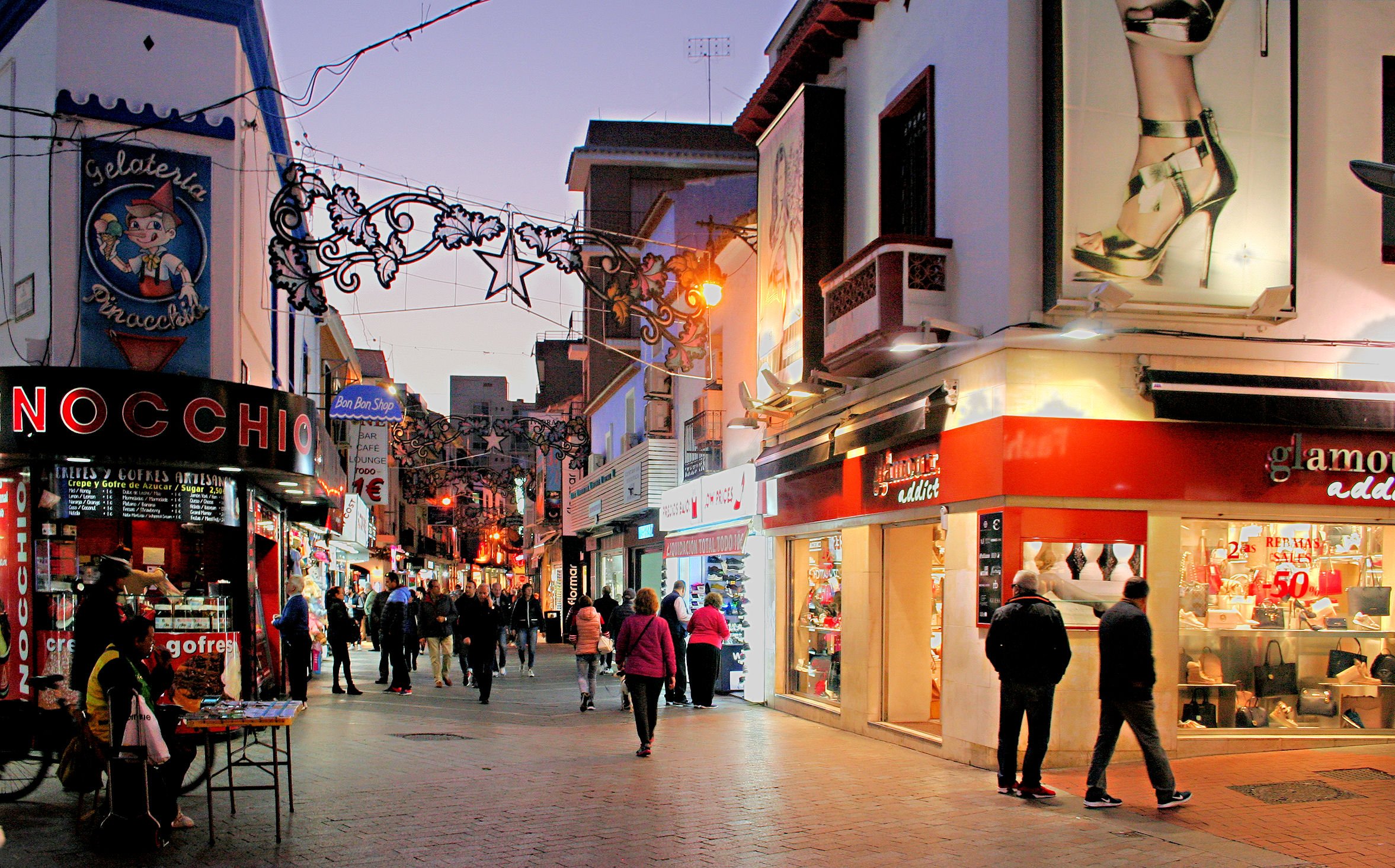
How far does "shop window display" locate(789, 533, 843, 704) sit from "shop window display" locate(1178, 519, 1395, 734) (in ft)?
15.4

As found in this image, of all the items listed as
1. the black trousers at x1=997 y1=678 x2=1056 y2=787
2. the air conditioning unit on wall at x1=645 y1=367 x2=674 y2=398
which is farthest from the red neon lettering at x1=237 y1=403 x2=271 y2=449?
the air conditioning unit on wall at x1=645 y1=367 x2=674 y2=398

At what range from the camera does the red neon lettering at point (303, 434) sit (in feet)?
50.1

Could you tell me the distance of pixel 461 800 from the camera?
9.54m

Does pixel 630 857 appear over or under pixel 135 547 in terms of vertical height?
under

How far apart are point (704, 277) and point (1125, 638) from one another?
10.4 m

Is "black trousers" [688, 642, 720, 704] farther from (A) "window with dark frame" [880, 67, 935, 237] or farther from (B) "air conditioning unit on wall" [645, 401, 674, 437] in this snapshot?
(B) "air conditioning unit on wall" [645, 401, 674, 437]

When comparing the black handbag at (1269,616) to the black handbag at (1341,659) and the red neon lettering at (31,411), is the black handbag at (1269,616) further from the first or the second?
the red neon lettering at (31,411)

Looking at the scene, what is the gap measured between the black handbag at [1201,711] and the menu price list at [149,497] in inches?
442

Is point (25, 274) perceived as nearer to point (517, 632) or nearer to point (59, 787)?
point (59, 787)

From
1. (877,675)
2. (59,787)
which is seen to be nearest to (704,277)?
(877,675)

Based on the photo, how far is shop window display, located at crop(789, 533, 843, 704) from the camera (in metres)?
15.5

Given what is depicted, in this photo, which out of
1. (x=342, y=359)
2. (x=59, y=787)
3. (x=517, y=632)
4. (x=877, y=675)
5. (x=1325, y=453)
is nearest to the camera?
(x=59, y=787)

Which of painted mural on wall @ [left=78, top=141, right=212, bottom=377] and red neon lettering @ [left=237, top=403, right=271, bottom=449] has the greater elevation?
painted mural on wall @ [left=78, top=141, right=212, bottom=377]

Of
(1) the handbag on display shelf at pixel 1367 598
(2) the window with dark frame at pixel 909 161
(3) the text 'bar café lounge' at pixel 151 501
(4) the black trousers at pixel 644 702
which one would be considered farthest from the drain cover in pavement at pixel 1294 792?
(3) the text 'bar café lounge' at pixel 151 501
